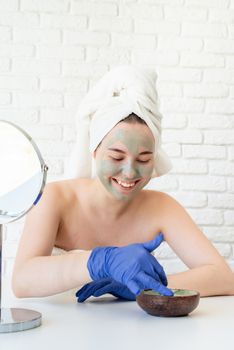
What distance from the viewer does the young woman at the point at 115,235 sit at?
1.22 metres

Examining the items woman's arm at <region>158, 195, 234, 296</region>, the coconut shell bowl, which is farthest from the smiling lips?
the coconut shell bowl

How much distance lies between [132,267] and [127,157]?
49 centimetres

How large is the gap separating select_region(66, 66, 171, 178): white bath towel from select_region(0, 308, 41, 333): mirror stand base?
663mm

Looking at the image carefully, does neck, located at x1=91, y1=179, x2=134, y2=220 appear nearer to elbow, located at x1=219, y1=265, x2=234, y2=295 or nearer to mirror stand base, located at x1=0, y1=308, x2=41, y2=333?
elbow, located at x1=219, y1=265, x2=234, y2=295

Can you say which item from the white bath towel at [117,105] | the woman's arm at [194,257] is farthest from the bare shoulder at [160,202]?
the white bath towel at [117,105]

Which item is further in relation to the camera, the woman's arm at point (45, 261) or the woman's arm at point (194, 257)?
the woman's arm at point (194, 257)

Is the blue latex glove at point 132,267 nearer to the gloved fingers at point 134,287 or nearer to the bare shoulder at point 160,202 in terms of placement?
the gloved fingers at point 134,287

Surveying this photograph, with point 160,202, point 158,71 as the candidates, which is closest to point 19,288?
point 160,202

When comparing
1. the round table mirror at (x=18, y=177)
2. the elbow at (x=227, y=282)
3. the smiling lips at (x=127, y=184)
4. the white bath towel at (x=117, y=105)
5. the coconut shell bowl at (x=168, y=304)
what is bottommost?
the elbow at (x=227, y=282)

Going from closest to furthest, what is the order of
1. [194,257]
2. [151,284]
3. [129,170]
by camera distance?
[151,284], [129,170], [194,257]

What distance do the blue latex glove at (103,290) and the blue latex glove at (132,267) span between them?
0.11m

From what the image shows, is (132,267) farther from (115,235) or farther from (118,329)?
(115,235)

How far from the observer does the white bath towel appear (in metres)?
1.63

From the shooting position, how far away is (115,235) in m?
1.86
